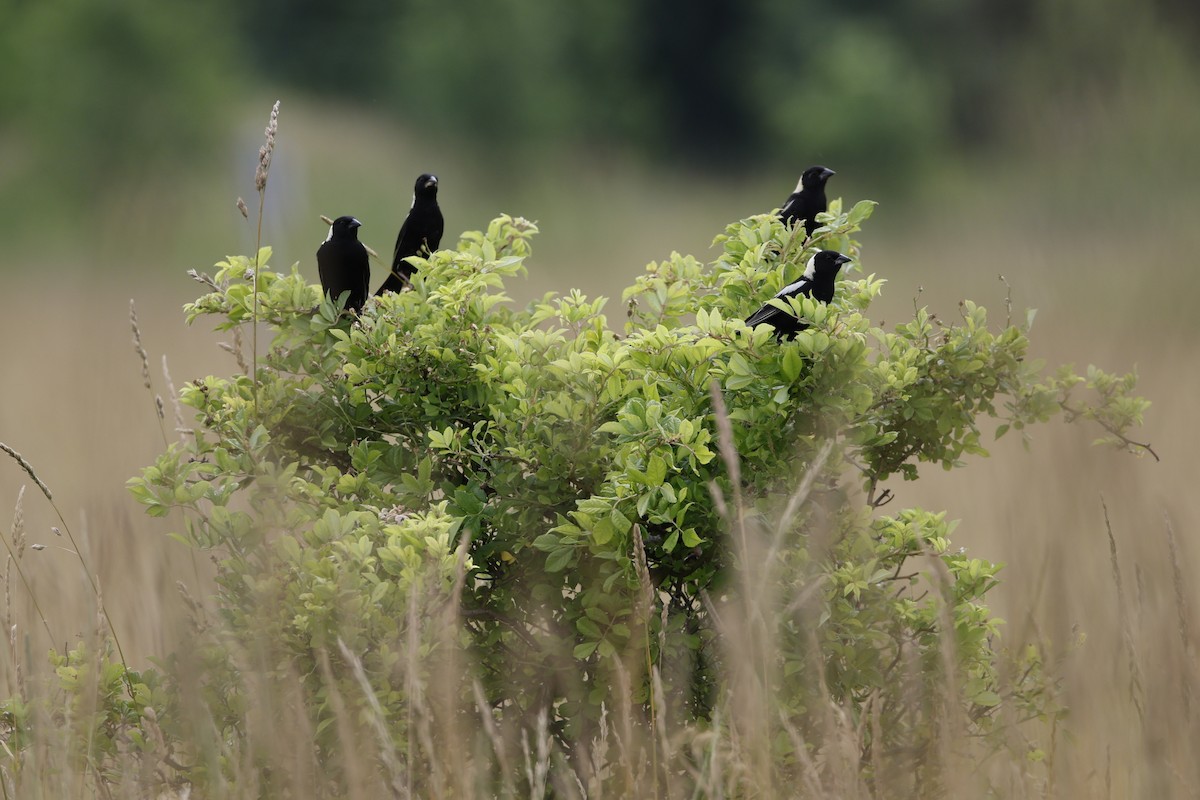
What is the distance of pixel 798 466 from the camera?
70.7 inches

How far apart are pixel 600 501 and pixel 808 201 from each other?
1.17 metres

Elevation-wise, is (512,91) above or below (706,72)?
below

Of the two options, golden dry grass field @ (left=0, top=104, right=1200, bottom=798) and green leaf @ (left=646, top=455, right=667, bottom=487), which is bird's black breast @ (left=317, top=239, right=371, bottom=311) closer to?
golden dry grass field @ (left=0, top=104, right=1200, bottom=798)

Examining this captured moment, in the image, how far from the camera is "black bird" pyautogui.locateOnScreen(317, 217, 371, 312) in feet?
6.68

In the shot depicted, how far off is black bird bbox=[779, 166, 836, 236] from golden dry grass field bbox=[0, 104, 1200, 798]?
48 cm

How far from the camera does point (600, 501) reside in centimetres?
162

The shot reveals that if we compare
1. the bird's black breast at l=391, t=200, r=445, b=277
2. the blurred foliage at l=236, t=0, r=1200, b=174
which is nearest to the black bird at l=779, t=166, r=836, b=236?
the bird's black breast at l=391, t=200, r=445, b=277

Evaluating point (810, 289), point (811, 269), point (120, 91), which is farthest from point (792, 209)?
point (120, 91)

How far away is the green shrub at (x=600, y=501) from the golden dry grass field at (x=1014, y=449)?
26 centimetres

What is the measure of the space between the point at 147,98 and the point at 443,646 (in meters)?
20.2

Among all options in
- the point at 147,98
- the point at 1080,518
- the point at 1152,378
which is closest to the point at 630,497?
the point at 1080,518

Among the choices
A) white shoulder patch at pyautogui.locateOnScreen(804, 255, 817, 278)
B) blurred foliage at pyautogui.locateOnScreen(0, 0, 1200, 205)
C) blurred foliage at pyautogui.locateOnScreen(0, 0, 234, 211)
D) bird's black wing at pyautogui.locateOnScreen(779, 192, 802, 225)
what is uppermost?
blurred foliage at pyautogui.locateOnScreen(0, 0, 1200, 205)

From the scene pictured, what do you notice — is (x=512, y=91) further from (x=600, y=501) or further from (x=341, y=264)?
(x=600, y=501)

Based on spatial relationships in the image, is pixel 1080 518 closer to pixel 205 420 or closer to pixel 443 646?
pixel 443 646
